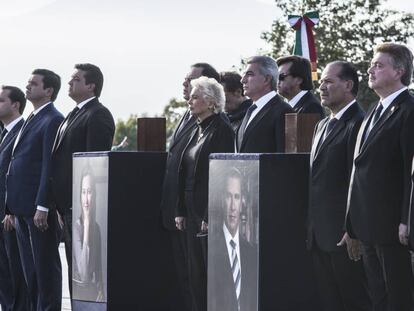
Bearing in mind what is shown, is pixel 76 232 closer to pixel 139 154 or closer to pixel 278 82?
pixel 139 154

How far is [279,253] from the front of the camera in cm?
746

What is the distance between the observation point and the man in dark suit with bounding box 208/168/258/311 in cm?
747

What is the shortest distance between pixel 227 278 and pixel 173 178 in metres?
1.37

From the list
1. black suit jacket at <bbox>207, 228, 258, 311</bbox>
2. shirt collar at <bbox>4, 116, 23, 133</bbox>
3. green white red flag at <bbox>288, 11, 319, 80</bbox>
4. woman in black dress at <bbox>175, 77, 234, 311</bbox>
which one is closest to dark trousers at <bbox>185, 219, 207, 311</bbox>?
woman in black dress at <bbox>175, 77, 234, 311</bbox>

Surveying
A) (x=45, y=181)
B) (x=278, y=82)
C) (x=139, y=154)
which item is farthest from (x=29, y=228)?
(x=278, y=82)

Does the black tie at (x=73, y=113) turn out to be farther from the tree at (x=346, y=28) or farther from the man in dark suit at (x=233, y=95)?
the tree at (x=346, y=28)

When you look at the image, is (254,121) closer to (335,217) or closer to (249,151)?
(249,151)

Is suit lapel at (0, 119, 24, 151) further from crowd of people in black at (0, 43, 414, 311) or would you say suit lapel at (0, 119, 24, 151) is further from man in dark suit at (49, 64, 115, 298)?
man in dark suit at (49, 64, 115, 298)

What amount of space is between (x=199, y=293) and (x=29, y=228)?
203cm

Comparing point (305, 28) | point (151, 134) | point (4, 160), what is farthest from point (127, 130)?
point (151, 134)

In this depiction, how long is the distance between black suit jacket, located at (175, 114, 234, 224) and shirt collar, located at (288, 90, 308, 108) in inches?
25.4

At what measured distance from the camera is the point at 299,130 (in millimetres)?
7941

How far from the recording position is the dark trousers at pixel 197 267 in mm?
8812

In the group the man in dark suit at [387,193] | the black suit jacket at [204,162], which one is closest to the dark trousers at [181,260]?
the black suit jacket at [204,162]
